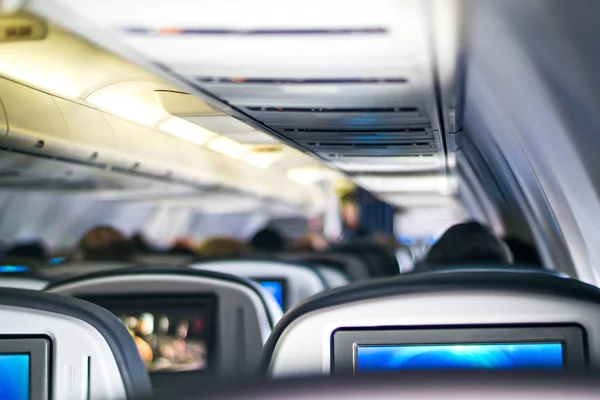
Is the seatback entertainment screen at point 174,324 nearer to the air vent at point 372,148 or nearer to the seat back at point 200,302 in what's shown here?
the seat back at point 200,302

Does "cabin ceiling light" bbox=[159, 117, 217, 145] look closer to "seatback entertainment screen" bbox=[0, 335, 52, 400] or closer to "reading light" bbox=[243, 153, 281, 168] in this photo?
"reading light" bbox=[243, 153, 281, 168]

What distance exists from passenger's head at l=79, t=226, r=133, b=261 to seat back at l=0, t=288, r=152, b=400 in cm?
318

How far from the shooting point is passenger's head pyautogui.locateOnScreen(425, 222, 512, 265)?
3.80 metres

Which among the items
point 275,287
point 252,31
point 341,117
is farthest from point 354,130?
point 252,31

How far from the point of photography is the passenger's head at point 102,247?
5.32m

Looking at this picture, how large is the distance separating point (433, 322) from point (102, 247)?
3608 mm

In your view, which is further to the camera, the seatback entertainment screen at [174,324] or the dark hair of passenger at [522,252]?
the dark hair of passenger at [522,252]

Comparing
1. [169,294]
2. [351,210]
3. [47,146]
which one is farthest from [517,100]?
[351,210]

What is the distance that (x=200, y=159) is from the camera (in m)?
7.36

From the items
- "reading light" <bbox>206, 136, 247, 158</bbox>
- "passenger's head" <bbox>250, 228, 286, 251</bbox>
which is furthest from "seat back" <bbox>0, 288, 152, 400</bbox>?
"passenger's head" <bbox>250, 228, 286, 251</bbox>

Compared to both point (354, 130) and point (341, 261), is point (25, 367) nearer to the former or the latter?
point (354, 130)

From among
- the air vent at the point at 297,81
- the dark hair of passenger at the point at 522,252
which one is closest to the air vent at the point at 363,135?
the dark hair of passenger at the point at 522,252

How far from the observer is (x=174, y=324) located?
3.81m

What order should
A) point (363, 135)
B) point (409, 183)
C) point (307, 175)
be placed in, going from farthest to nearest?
point (307, 175), point (409, 183), point (363, 135)
